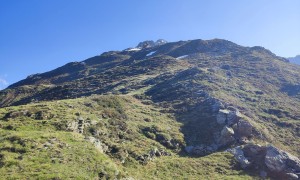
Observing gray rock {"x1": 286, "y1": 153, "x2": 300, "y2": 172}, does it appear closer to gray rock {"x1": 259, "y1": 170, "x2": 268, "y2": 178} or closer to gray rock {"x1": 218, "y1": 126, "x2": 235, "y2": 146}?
gray rock {"x1": 259, "y1": 170, "x2": 268, "y2": 178}

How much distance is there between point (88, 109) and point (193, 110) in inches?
770

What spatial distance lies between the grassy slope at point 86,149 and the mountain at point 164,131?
0.10m

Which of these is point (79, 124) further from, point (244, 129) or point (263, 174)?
point (263, 174)

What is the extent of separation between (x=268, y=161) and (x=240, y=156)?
3.60 m

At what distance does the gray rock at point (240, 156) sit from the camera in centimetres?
4210

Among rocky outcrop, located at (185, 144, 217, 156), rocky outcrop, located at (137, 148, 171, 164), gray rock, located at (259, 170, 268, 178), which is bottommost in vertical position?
gray rock, located at (259, 170, 268, 178)

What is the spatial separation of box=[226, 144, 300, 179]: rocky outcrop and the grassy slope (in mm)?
1865

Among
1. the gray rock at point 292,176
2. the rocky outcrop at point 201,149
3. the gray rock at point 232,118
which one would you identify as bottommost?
the gray rock at point 292,176

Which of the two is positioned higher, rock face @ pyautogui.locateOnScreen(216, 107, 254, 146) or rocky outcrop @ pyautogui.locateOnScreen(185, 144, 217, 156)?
rock face @ pyautogui.locateOnScreen(216, 107, 254, 146)

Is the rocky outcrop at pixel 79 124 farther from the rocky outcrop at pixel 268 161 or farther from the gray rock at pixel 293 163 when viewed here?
the gray rock at pixel 293 163

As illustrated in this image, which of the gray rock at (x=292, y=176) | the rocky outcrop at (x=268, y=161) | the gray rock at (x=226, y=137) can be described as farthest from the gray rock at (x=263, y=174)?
the gray rock at (x=226, y=137)


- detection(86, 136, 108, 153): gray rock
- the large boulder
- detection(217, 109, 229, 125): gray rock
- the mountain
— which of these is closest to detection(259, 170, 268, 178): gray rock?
the mountain

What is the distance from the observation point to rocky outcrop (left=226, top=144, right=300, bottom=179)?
40.7 meters

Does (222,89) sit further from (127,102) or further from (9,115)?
(9,115)
